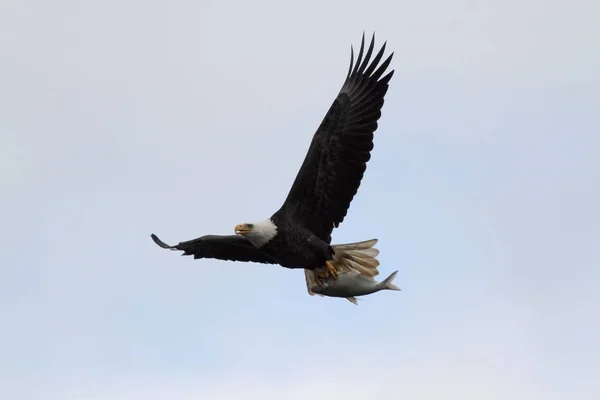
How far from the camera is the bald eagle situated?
11.1 metres

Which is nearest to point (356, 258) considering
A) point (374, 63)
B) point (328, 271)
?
point (328, 271)

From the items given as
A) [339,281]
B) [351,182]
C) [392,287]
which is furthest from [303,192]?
[392,287]

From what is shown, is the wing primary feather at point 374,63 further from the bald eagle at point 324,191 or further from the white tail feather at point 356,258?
the white tail feather at point 356,258

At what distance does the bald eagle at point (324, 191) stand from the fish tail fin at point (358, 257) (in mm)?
181

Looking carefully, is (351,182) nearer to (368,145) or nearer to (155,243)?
(368,145)

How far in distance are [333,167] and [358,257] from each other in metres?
1.05

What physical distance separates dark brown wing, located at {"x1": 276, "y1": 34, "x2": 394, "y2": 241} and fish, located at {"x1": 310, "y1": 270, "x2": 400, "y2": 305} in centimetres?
73

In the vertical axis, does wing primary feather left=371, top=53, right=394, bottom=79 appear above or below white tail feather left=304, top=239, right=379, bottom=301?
above

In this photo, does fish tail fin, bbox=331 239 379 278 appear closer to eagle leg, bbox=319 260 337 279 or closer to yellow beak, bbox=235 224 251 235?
eagle leg, bbox=319 260 337 279

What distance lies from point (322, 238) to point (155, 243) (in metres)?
1.92

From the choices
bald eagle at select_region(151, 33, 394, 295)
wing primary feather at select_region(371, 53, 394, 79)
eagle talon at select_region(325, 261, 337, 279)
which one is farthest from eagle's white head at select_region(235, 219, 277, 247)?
wing primary feather at select_region(371, 53, 394, 79)

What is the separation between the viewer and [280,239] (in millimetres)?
11086

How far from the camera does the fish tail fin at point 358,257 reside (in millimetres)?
11664

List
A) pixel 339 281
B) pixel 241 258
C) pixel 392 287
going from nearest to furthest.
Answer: pixel 392 287 < pixel 339 281 < pixel 241 258
